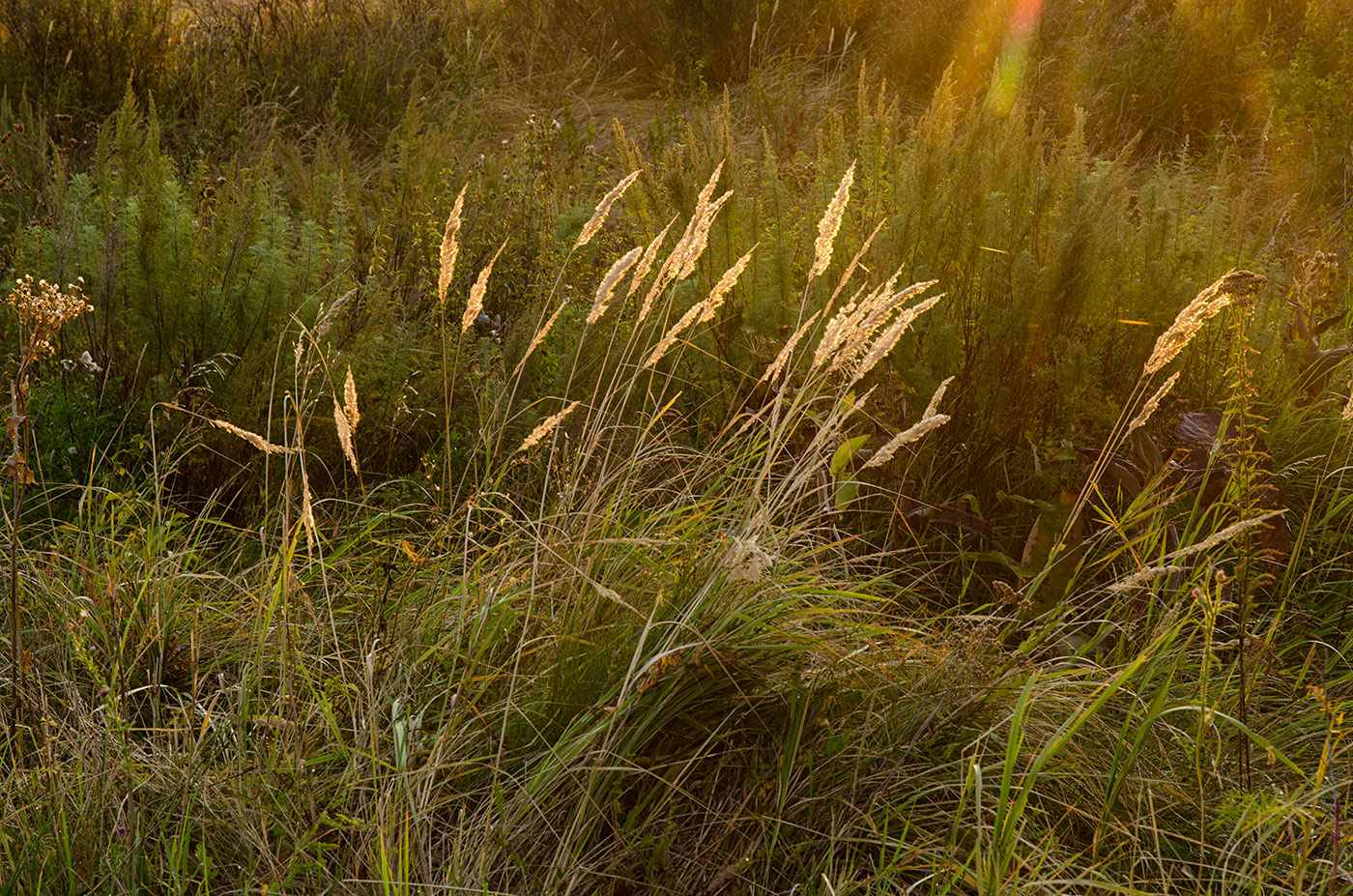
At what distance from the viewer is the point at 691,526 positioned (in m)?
1.90

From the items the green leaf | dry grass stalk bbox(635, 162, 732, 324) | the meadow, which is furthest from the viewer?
the green leaf

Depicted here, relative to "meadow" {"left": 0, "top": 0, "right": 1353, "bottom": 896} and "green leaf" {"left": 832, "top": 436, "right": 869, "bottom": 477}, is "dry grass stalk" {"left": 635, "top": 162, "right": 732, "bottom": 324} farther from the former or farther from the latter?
"green leaf" {"left": 832, "top": 436, "right": 869, "bottom": 477}

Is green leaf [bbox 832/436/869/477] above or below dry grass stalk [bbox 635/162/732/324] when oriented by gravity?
below

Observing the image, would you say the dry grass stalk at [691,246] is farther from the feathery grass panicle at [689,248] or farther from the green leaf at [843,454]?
the green leaf at [843,454]

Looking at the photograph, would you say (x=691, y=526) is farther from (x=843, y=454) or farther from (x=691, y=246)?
(x=691, y=246)

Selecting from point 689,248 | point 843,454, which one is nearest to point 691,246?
point 689,248

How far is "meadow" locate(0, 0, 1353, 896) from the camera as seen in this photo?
4.75 ft

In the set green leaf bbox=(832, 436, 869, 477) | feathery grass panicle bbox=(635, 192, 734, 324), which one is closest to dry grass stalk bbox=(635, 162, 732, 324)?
feathery grass panicle bbox=(635, 192, 734, 324)

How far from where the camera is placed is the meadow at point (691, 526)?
1446 mm

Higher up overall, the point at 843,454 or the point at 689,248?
the point at 689,248

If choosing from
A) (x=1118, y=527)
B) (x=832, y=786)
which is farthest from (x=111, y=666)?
(x=1118, y=527)

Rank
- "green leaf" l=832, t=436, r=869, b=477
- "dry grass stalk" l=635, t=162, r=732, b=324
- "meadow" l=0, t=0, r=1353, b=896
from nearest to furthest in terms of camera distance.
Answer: "meadow" l=0, t=0, r=1353, b=896
"dry grass stalk" l=635, t=162, r=732, b=324
"green leaf" l=832, t=436, r=869, b=477

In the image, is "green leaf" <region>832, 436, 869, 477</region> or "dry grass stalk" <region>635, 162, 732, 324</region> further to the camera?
"green leaf" <region>832, 436, 869, 477</region>

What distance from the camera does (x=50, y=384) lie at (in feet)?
8.09
